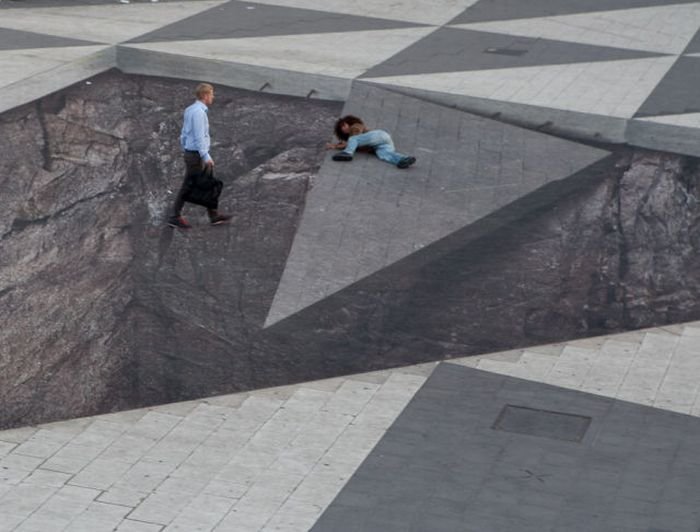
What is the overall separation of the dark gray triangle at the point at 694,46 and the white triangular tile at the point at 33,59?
8.01m

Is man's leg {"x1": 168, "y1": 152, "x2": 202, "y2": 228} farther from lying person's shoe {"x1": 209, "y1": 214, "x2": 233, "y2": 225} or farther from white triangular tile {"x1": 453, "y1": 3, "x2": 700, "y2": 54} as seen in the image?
white triangular tile {"x1": 453, "y1": 3, "x2": 700, "y2": 54}

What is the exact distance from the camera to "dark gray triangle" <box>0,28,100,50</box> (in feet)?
59.6

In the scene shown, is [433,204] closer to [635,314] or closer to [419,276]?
[419,276]

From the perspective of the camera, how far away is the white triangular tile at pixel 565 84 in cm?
1667

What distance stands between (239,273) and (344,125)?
337 cm

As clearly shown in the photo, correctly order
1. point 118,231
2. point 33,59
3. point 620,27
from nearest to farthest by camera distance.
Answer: point 118,231 < point 33,59 < point 620,27

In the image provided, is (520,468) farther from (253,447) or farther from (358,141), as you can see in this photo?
(358,141)

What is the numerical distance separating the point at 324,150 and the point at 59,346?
17.4 feet

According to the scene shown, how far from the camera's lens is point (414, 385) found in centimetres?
1036

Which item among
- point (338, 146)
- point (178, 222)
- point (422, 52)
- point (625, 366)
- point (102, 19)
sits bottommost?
point (178, 222)

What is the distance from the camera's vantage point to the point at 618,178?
587 inches

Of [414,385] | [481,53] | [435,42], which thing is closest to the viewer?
[414,385]

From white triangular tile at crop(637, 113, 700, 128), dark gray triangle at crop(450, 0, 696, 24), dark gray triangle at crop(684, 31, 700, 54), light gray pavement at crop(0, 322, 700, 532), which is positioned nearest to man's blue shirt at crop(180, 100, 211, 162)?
light gray pavement at crop(0, 322, 700, 532)

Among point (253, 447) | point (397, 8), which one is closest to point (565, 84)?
point (397, 8)
